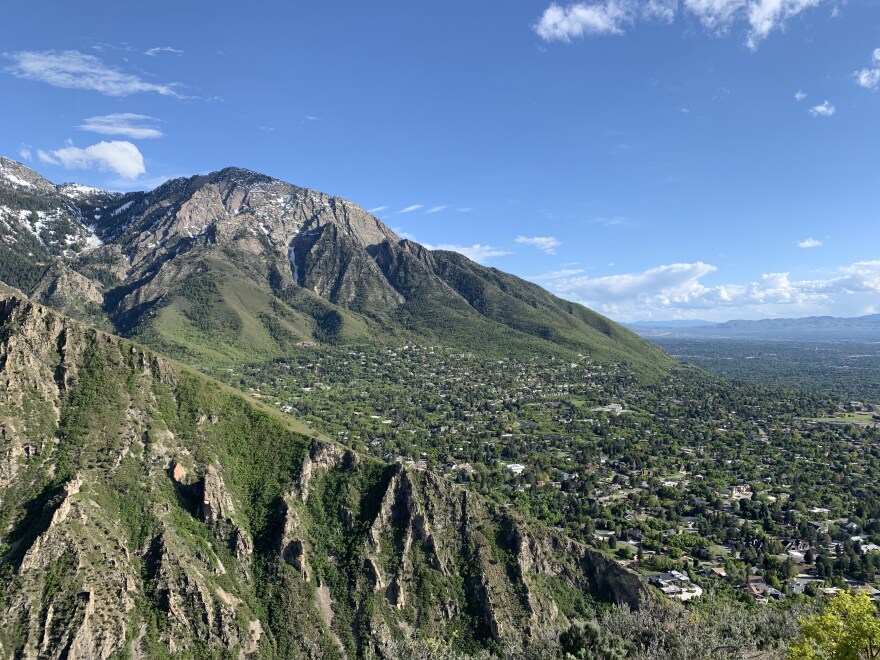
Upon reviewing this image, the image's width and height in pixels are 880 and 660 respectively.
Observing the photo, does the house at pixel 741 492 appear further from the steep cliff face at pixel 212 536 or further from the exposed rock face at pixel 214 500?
the exposed rock face at pixel 214 500

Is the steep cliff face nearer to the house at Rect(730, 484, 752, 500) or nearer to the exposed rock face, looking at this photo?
the exposed rock face

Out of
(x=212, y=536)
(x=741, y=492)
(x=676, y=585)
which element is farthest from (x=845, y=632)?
(x=741, y=492)

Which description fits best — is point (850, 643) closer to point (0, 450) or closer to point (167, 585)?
point (167, 585)

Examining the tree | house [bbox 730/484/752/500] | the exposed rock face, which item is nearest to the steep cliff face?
the exposed rock face

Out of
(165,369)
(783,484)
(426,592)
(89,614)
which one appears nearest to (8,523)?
(89,614)

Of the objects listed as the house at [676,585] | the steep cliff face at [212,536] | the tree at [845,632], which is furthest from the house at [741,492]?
the tree at [845,632]

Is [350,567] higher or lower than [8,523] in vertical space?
lower
